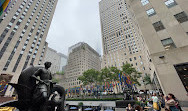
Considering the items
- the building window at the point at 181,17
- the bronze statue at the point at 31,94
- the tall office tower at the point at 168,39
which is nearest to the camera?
the bronze statue at the point at 31,94

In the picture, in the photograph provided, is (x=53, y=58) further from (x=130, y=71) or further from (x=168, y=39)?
(x=168, y=39)

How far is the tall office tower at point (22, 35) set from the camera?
33.3 m

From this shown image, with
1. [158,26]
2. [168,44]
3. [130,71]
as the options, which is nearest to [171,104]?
[168,44]

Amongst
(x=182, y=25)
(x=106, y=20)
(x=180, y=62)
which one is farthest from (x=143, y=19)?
(x=106, y=20)

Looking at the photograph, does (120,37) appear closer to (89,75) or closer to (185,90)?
(89,75)

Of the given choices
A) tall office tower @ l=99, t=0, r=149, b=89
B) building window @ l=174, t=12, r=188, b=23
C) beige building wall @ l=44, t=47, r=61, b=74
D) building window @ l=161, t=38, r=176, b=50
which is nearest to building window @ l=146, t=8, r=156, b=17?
building window @ l=174, t=12, r=188, b=23

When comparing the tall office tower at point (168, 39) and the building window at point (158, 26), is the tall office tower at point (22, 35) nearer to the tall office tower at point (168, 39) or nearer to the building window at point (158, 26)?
the tall office tower at point (168, 39)

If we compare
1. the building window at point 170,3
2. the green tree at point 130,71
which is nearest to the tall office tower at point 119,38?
the green tree at point 130,71

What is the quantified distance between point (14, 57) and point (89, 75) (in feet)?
103

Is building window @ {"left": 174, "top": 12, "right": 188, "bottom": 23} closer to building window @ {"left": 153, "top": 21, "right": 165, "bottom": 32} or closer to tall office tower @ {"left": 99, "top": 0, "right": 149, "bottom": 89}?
building window @ {"left": 153, "top": 21, "right": 165, "bottom": 32}

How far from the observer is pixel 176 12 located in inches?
554

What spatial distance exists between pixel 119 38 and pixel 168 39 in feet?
182

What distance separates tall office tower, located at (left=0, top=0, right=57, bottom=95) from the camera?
3330cm

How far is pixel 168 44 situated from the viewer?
1328 cm
